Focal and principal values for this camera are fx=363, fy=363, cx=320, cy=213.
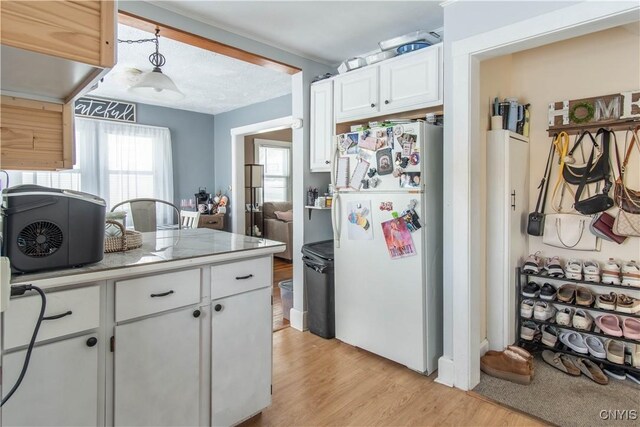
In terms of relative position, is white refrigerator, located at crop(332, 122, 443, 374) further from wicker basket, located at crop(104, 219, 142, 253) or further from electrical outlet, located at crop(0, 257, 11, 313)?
electrical outlet, located at crop(0, 257, 11, 313)

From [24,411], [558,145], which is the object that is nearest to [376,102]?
[558,145]

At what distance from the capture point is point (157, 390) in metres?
1.51

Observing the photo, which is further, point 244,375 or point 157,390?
point 244,375

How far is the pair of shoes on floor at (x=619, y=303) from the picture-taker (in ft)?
7.66

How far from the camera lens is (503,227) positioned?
2.56 m

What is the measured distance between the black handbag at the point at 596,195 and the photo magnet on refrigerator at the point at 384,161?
1.39 metres

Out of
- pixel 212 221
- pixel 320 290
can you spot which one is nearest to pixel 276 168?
pixel 212 221

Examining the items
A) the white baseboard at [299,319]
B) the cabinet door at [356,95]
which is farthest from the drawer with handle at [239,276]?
the cabinet door at [356,95]

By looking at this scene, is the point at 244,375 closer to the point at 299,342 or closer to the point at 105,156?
the point at 299,342

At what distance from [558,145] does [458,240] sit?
1.24 metres

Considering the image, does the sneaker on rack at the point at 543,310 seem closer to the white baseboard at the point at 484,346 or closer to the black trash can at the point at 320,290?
the white baseboard at the point at 484,346

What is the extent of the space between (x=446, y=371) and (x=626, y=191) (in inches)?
65.0

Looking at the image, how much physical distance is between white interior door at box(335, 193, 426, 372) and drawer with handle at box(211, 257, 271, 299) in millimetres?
956

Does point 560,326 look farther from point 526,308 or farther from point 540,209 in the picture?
point 540,209
